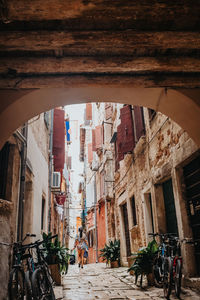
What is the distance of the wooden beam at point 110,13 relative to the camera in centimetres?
247

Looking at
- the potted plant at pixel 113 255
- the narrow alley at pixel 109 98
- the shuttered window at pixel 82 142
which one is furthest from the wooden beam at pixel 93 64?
the shuttered window at pixel 82 142

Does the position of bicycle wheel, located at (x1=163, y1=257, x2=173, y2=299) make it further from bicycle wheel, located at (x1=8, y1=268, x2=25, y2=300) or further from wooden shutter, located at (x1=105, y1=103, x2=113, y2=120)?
wooden shutter, located at (x1=105, y1=103, x2=113, y2=120)

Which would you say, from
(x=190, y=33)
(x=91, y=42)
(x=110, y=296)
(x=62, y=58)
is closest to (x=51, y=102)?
(x=62, y=58)

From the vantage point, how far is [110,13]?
2633 mm

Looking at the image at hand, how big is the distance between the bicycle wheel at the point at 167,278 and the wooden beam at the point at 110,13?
3.41 m

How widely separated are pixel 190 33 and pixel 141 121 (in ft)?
17.9

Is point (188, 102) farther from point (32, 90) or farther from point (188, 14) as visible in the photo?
point (32, 90)

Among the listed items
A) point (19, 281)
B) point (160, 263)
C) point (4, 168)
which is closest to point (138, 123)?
point (160, 263)

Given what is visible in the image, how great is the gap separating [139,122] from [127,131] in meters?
0.69

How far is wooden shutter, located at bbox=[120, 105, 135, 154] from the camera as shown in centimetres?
897

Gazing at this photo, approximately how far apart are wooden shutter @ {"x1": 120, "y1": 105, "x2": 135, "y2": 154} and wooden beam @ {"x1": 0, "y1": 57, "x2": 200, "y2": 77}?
18.1 ft

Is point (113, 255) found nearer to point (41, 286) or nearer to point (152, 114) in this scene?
point (152, 114)

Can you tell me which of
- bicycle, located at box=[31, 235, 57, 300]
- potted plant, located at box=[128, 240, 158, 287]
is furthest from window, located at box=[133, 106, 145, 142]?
bicycle, located at box=[31, 235, 57, 300]

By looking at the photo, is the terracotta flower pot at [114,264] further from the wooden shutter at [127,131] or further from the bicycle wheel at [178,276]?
the bicycle wheel at [178,276]
